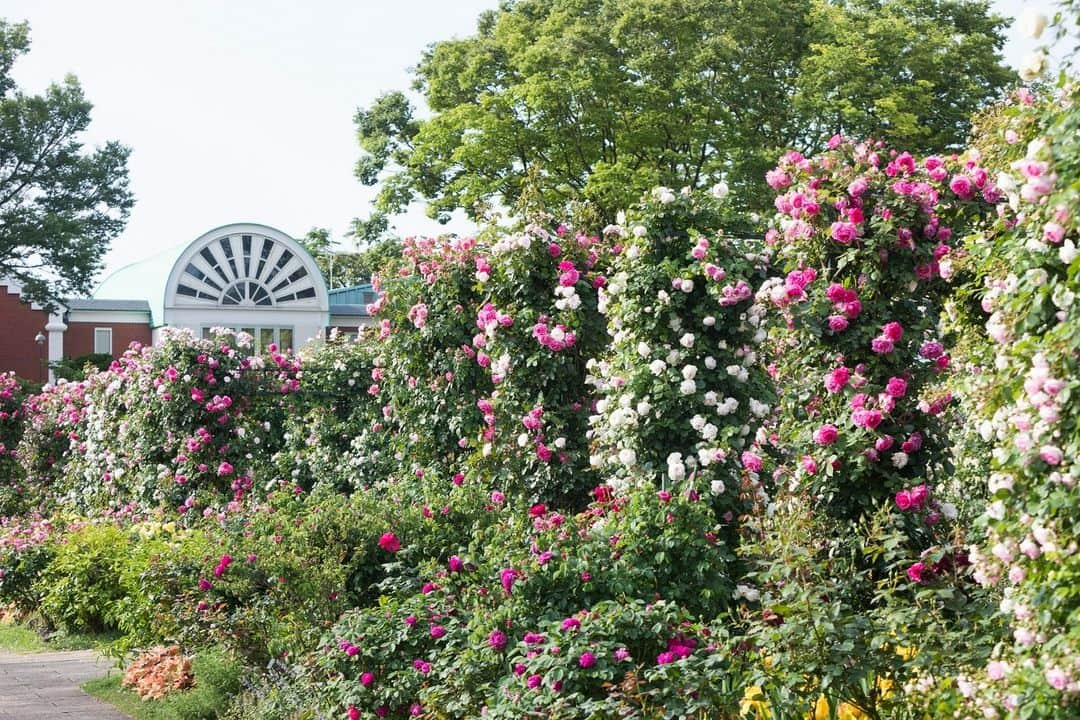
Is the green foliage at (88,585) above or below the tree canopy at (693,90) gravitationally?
below

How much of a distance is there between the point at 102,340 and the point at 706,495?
36295 mm

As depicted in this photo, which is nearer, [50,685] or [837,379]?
[837,379]

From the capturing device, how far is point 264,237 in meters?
37.4

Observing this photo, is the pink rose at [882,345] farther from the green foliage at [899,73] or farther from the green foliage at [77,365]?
the green foliage at [77,365]

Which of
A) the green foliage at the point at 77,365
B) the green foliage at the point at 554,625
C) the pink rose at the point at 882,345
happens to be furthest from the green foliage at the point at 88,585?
the green foliage at the point at 77,365

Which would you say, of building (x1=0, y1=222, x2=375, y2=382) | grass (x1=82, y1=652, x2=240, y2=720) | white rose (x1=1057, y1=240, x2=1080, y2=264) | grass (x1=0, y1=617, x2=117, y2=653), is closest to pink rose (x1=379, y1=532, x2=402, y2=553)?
grass (x1=82, y1=652, x2=240, y2=720)

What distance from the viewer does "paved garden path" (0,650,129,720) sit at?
6.21 meters

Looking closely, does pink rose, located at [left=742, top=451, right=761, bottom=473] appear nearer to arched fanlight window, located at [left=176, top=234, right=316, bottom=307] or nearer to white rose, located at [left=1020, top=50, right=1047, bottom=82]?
white rose, located at [left=1020, top=50, right=1047, bottom=82]

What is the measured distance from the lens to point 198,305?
3725cm

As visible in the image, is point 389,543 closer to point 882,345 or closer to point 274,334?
point 882,345

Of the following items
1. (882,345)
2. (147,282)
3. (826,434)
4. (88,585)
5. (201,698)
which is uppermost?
(147,282)

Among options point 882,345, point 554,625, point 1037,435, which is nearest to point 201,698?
point 554,625

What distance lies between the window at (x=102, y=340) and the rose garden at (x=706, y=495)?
103 ft

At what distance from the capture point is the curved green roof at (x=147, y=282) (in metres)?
37.5
